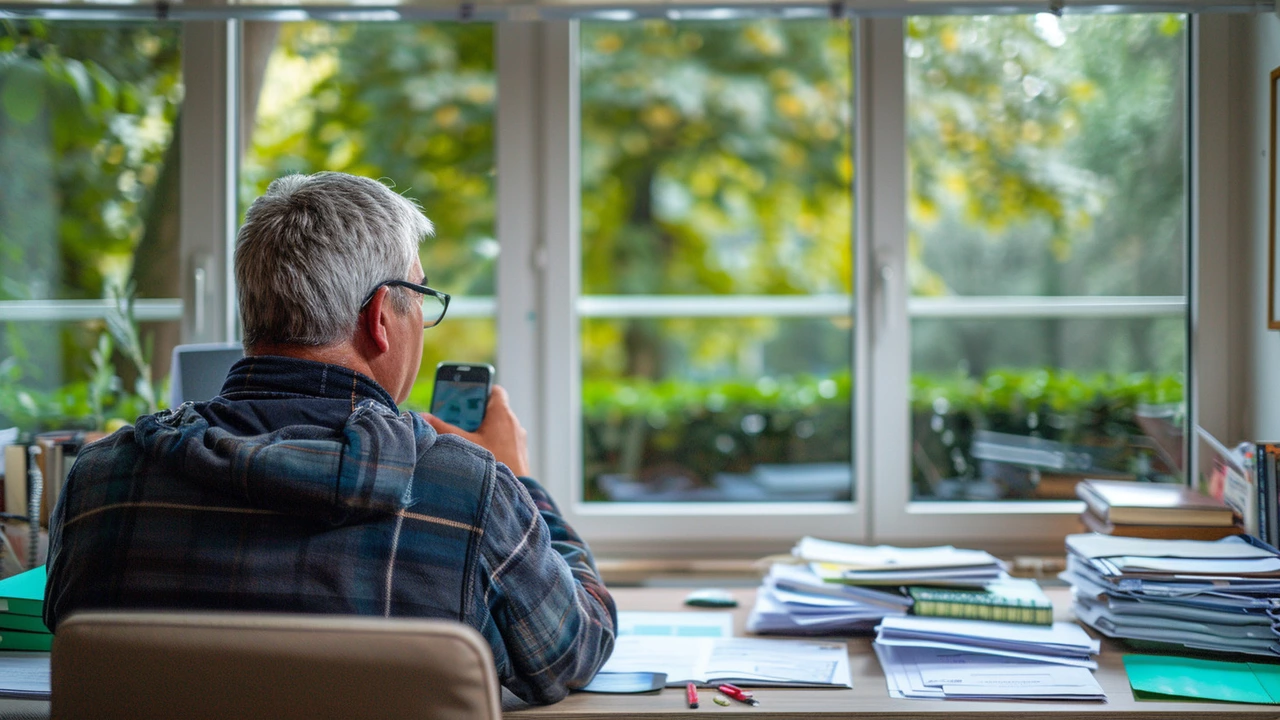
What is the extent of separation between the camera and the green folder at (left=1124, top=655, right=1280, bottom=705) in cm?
128

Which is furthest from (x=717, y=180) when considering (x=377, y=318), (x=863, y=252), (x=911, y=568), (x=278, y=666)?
(x=278, y=666)

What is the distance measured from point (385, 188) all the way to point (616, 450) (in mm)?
2746

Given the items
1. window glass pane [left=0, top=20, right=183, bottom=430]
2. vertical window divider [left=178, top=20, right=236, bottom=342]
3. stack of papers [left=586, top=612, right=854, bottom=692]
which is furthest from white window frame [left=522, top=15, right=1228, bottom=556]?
window glass pane [left=0, top=20, right=183, bottom=430]

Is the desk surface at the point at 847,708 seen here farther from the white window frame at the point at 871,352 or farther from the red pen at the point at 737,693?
the white window frame at the point at 871,352

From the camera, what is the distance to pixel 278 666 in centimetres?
81

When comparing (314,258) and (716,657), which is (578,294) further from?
(314,258)

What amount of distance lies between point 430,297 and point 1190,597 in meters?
1.19

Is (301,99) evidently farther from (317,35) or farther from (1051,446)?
(1051,446)

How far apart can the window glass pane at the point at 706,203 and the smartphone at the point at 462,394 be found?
264cm

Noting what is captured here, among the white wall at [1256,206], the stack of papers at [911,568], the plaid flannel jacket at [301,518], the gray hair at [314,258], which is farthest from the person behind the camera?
the white wall at [1256,206]

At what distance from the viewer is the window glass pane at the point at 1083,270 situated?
208 cm

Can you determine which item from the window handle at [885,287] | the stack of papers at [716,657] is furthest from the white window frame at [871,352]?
the stack of papers at [716,657]

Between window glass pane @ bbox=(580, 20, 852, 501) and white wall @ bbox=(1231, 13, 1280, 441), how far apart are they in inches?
91.1

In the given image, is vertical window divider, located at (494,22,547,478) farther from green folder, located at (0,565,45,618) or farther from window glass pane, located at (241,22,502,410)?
green folder, located at (0,565,45,618)
